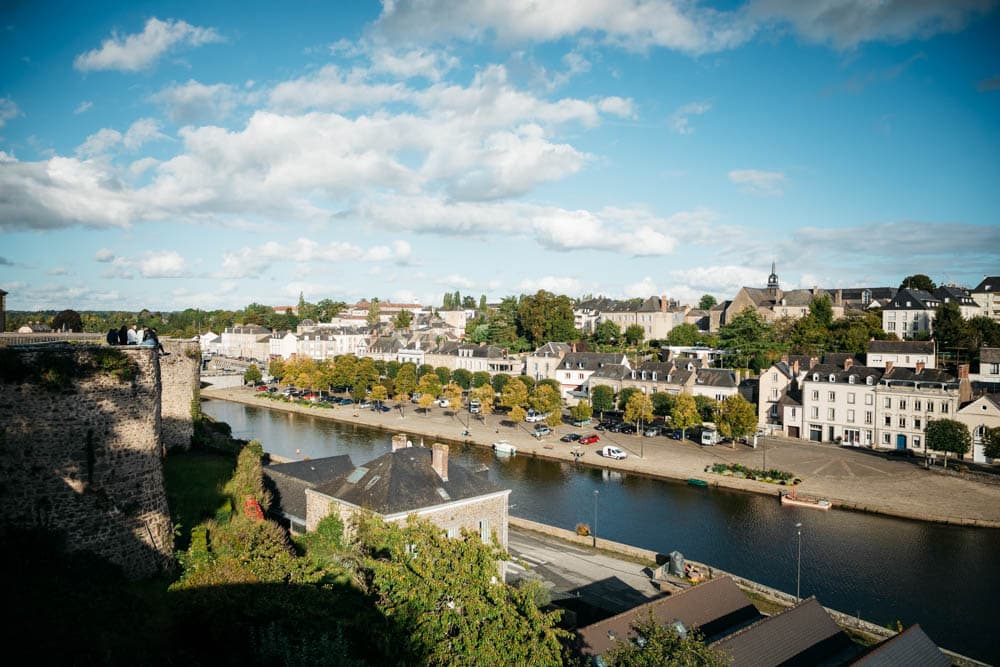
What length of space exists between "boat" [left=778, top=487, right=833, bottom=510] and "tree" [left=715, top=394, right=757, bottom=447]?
854 cm

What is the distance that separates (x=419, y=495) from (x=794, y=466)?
2589 centimetres

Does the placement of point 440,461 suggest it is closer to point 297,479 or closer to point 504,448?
point 297,479

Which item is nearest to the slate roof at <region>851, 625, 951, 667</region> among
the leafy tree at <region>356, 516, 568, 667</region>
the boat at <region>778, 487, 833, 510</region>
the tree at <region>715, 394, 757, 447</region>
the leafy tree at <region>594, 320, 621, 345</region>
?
the leafy tree at <region>356, 516, 568, 667</region>

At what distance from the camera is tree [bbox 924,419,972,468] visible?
110 ft

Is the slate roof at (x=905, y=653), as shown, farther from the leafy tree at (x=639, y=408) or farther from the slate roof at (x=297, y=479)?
the leafy tree at (x=639, y=408)

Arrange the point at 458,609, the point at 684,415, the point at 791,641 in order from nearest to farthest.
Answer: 1. the point at 458,609
2. the point at 791,641
3. the point at 684,415

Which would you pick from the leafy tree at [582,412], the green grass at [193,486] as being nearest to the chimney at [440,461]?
the green grass at [193,486]

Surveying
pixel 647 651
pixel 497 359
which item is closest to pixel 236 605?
pixel 647 651

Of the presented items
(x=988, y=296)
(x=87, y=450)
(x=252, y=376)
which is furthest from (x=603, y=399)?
(x=988, y=296)

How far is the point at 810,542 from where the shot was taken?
2511 centimetres

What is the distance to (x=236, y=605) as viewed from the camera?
8883mm

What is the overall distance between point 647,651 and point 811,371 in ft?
123

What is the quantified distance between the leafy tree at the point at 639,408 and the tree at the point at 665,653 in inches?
1298

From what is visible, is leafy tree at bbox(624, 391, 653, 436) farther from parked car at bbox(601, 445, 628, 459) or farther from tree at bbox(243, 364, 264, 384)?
tree at bbox(243, 364, 264, 384)
